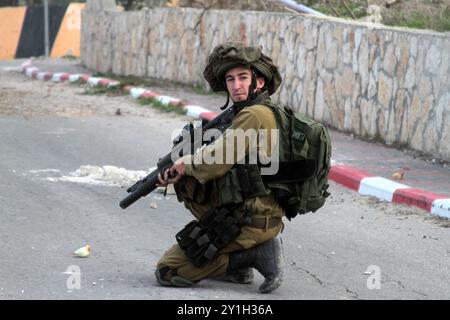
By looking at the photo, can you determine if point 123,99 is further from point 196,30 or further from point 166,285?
point 166,285

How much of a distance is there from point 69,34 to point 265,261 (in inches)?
1080

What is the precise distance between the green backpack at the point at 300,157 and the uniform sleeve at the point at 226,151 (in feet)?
0.57

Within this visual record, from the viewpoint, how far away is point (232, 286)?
6629 millimetres

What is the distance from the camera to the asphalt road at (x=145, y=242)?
6.54 metres

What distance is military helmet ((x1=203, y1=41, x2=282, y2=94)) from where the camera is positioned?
20.7 feet

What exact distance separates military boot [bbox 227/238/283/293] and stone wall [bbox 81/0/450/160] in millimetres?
5261

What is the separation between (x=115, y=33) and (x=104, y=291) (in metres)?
16.3

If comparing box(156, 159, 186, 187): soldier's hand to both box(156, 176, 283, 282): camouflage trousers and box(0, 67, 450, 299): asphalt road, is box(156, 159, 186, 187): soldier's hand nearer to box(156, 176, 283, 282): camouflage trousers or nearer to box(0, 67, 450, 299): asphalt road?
box(156, 176, 283, 282): camouflage trousers

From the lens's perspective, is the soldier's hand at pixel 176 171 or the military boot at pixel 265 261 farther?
the military boot at pixel 265 261

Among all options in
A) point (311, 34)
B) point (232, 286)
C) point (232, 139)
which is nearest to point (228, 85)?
point (232, 139)

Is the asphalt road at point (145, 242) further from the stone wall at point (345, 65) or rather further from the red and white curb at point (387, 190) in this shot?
the stone wall at point (345, 65)

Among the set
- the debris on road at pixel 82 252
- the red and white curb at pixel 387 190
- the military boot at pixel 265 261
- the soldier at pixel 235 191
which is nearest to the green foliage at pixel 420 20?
the red and white curb at pixel 387 190

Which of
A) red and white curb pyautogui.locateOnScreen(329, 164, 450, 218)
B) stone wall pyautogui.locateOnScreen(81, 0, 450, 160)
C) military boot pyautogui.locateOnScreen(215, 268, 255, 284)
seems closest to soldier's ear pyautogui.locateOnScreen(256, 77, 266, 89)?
military boot pyautogui.locateOnScreen(215, 268, 255, 284)
